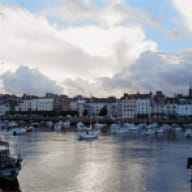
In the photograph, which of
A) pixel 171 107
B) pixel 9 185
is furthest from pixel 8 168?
pixel 171 107

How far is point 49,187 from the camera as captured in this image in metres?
18.9

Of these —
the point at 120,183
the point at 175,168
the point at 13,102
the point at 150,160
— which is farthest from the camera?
the point at 13,102

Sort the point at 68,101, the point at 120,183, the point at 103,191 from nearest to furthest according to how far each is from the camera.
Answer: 1. the point at 103,191
2. the point at 120,183
3. the point at 68,101

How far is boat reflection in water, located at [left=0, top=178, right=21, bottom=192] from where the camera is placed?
1806cm

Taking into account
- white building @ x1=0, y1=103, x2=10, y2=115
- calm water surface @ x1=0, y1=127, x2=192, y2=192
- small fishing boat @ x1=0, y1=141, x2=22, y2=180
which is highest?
white building @ x1=0, y1=103, x2=10, y2=115

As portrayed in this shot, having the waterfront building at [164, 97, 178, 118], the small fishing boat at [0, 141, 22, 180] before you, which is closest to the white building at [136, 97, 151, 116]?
the waterfront building at [164, 97, 178, 118]

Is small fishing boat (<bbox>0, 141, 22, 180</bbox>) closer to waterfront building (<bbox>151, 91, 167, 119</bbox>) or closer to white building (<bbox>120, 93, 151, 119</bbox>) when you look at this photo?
waterfront building (<bbox>151, 91, 167, 119</bbox>)

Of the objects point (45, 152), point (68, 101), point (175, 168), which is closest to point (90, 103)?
point (68, 101)

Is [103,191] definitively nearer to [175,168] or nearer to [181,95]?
[175,168]

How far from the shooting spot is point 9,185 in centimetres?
1856

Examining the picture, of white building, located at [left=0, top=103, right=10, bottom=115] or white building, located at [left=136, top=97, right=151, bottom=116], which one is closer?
white building, located at [left=136, top=97, right=151, bottom=116]

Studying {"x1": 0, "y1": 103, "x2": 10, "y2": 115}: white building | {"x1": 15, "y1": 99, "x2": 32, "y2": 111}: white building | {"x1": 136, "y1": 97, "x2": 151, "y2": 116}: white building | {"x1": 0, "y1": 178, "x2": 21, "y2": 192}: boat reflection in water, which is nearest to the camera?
{"x1": 0, "y1": 178, "x2": 21, "y2": 192}: boat reflection in water

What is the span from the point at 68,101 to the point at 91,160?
369 feet

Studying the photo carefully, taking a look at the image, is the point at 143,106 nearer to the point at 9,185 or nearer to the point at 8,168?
the point at 9,185
